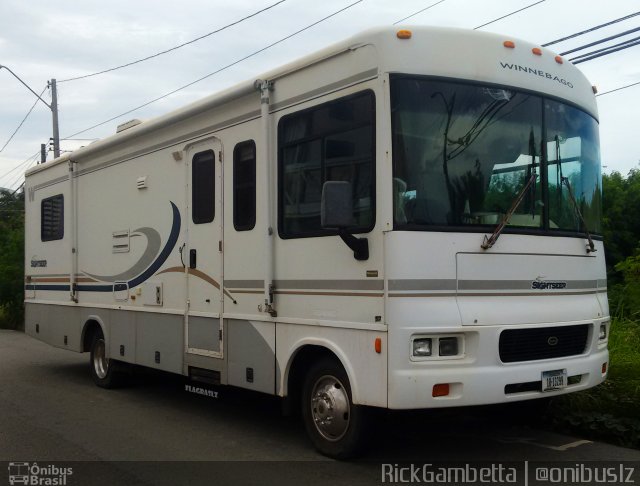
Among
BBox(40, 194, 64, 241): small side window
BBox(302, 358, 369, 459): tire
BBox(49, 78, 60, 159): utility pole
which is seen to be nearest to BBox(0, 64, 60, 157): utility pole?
BBox(49, 78, 60, 159): utility pole

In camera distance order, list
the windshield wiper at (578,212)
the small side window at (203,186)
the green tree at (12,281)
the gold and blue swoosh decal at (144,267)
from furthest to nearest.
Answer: the green tree at (12,281) → the gold and blue swoosh decal at (144,267) → the small side window at (203,186) → the windshield wiper at (578,212)

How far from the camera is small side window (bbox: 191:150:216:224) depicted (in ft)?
24.5

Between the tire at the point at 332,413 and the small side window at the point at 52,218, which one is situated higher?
the small side window at the point at 52,218

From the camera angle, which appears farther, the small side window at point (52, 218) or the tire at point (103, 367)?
the small side window at point (52, 218)

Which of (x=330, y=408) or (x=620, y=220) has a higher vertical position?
(x=620, y=220)

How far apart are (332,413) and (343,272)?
3.78 ft

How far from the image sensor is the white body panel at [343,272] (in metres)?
5.35

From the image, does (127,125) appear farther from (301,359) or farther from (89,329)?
(301,359)

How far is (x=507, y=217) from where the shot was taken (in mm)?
5719

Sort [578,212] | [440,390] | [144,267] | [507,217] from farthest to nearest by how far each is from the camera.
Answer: [144,267], [578,212], [507,217], [440,390]

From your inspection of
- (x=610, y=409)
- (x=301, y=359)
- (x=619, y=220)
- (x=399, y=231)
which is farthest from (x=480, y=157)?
(x=619, y=220)

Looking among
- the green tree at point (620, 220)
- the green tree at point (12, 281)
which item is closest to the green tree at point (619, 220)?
the green tree at point (620, 220)

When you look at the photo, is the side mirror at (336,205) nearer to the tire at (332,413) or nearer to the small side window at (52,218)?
the tire at (332,413)

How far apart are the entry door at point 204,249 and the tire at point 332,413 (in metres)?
1.43
